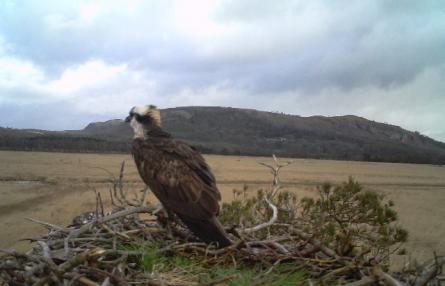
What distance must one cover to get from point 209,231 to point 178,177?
0.79 meters

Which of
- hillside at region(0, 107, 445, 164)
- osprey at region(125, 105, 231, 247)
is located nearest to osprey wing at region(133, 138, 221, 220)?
osprey at region(125, 105, 231, 247)

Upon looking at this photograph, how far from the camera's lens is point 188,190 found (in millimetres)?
4332

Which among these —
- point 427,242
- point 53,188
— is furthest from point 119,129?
point 427,242

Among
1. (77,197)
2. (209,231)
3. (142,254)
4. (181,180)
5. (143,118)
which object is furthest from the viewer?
(77,197)

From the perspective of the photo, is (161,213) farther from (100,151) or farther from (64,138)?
(64,138)

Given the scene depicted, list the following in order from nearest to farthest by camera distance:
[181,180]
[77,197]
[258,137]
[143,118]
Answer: [181,180]
[143,118]
[77,197]
[258,137]

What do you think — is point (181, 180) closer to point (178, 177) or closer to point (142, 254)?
point (178, 177)

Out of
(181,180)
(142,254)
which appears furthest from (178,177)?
(142,254)

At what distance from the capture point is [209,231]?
3.88 m

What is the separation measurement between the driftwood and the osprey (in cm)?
18

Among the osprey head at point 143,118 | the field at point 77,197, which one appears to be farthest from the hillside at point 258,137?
the osprey head at point 143,118

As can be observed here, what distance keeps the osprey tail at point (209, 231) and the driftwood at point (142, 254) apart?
71 mm

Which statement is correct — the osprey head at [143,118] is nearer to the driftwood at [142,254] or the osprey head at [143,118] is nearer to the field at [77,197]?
the driftwood at [142,254]

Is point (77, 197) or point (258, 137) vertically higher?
point (258, 137)
